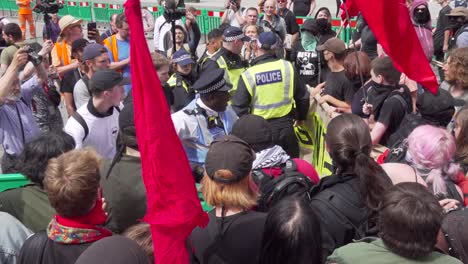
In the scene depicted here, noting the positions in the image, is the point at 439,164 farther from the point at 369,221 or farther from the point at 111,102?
the point at 111,102

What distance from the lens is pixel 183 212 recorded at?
240cm

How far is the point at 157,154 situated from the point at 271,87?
9.47 ft

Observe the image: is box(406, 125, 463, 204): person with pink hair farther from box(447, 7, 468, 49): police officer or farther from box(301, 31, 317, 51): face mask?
box(447, 7, 468, 49): police officer

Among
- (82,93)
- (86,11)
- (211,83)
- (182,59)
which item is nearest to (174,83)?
(182,59)

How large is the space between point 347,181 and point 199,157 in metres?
1.44

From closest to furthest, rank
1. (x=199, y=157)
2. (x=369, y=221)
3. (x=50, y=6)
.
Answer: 1. (x=369, y=221)
2. (x=199, y=157)
3. (x=50, y=6)

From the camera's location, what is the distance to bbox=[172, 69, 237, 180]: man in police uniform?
13.4 feet

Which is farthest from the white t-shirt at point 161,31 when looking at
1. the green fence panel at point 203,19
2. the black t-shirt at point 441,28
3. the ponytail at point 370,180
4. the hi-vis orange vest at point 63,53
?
the green fence panel at point 203,19

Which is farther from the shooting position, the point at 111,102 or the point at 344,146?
the point at 111,102

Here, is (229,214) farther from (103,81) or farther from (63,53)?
(63,53)

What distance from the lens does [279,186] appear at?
10.1ft

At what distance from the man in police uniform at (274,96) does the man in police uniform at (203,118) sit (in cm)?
98

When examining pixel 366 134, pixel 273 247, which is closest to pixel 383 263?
pixel 273 247

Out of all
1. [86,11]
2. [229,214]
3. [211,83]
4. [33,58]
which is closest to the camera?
[229,214]
